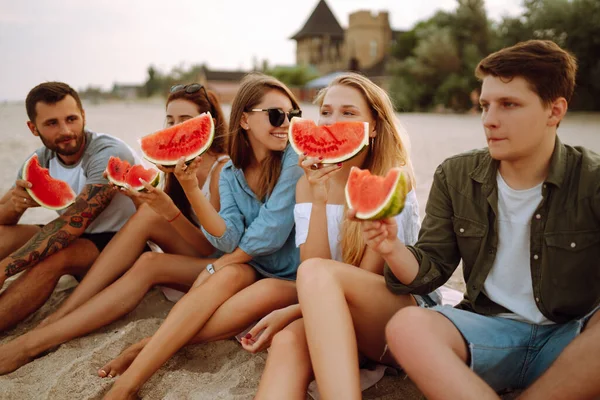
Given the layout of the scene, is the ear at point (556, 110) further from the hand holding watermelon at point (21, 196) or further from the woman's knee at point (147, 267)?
the hand holding watermelon at point (21, 196)

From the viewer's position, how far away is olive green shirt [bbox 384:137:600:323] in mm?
2424

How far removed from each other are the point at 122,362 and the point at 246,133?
1827 millimetres

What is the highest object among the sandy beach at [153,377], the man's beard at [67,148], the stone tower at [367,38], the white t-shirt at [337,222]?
the stone tower at [367,38]

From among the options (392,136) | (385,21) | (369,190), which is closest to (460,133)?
(392,136)

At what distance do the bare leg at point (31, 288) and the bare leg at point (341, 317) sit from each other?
2211 mm

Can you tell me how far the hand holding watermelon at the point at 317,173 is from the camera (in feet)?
9.45

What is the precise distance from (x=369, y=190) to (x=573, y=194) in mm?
983

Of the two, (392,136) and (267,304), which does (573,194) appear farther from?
(267,304)

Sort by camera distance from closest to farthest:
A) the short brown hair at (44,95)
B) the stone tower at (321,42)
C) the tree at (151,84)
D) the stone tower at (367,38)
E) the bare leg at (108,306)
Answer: the bare leg at (108,306) → the short brown hair at (44,95) → the stone tower at (367,38) → the stone tower at (321,42) → the tree at (151,84)

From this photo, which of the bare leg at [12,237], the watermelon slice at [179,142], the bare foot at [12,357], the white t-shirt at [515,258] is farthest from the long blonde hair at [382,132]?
the bare leg at [12,237]

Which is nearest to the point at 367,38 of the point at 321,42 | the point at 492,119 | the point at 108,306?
the point at 321,42

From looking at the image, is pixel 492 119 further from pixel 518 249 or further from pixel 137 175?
pixel 137 175

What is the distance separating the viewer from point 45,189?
3973 mm

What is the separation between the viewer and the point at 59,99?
14.0ft
